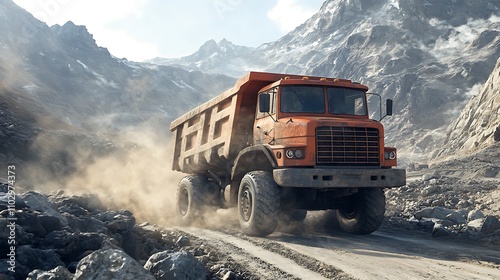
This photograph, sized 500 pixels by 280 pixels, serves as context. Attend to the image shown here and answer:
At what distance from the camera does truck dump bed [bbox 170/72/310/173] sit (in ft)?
31.0

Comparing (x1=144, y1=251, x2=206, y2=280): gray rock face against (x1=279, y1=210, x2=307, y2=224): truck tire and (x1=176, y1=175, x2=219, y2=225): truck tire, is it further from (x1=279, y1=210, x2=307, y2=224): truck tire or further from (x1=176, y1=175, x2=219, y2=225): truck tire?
(x1=176, y1=175, x2=219, y2=225): truck tire

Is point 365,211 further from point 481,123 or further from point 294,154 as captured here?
point 481,123

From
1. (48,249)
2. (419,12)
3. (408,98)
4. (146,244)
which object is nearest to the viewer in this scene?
(48,249)

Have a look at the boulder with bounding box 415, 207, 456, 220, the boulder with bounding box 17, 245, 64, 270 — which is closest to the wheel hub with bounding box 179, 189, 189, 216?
the boulder with bounding box 415, 207, 456, 220

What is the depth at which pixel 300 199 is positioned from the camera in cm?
841

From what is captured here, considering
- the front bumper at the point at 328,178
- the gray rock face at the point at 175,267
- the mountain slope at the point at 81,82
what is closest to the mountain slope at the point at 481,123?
the front bumper at the point at 328,178

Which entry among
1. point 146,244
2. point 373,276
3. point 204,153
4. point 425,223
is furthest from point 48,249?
point 425,223

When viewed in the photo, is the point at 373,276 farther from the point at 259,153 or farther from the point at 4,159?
the point at 4,159

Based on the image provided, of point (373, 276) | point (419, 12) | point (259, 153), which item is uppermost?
point (419, 12)

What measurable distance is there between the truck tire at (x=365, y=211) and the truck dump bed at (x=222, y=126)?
2.63 m

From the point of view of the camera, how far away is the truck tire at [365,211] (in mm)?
8453

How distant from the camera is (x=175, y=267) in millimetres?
4684

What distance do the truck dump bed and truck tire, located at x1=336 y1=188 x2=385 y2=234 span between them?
2630mm

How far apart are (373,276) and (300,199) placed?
10.1 feet
